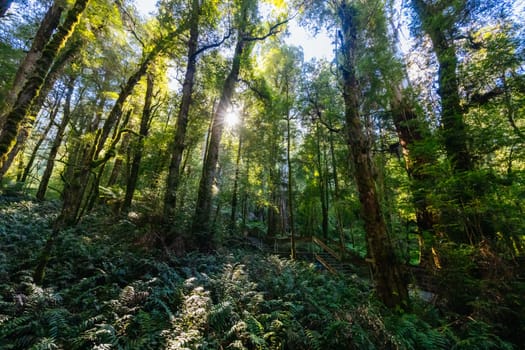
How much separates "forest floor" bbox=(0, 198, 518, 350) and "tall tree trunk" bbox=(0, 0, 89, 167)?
2.23 meters

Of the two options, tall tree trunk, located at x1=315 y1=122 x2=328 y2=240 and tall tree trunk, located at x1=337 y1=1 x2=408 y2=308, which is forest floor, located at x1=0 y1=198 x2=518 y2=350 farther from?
tall tree trunk, located at x1=315 y1=122 x2=328 y2=240

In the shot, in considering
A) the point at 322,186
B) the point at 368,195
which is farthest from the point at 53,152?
the point at 322,186

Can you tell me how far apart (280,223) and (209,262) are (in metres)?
15.5

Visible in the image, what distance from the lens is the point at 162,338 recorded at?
2809mm

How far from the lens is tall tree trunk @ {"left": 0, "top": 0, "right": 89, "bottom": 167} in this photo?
9.18 feet

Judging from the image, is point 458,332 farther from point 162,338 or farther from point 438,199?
point 162,338

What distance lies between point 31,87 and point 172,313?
402 centimetres

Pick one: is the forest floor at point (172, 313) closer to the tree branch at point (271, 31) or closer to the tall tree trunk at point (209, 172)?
the tall tree trunk at point (209, 172)

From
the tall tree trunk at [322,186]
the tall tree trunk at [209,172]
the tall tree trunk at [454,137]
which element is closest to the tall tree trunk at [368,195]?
the tall tree trunk at [454,137]

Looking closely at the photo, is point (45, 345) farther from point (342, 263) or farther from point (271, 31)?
point (342, 263)

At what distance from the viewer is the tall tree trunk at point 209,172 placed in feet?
27.0

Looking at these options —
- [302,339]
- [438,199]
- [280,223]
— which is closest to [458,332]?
[438,199]

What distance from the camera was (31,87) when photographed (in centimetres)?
304

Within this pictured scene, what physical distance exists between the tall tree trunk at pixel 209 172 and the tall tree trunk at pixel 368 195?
16.3ft
